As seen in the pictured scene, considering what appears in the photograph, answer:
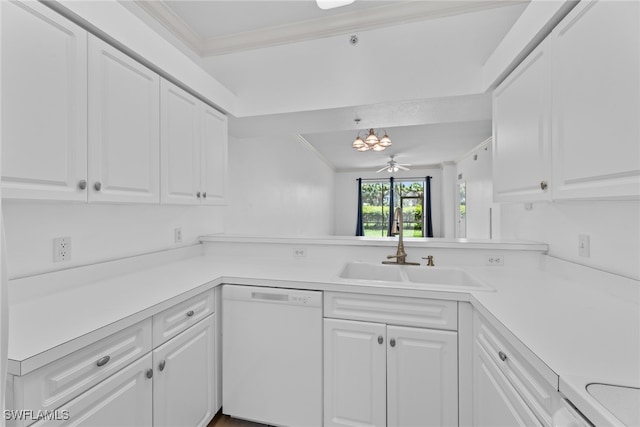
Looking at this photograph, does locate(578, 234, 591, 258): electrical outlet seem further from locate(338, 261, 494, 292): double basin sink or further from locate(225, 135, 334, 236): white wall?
locate(225, 135, 334, 236): white wall

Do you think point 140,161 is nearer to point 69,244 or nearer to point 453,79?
point 69,244

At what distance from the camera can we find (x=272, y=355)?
1.60m

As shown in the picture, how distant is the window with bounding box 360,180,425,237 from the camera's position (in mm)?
8383

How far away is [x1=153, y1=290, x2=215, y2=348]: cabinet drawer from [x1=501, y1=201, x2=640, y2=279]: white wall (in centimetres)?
199

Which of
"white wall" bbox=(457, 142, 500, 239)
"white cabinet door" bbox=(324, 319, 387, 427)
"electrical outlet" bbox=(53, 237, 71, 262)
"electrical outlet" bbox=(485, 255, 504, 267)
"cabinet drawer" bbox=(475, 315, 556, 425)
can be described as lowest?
"white cabinet door" bbox=(324, 319, 387, 427)

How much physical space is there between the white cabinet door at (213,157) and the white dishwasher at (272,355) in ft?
2.41

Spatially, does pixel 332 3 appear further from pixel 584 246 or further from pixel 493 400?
pixel 493 400

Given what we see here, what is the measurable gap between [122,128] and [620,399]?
6.29 feet

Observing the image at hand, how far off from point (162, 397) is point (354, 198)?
25.3 feet

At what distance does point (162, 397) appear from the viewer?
125 cm

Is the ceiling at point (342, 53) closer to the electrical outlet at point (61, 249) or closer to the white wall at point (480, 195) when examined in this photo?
the electrical outlet at point (61, 249)

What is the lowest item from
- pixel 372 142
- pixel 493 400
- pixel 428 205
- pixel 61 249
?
pixel 493 400

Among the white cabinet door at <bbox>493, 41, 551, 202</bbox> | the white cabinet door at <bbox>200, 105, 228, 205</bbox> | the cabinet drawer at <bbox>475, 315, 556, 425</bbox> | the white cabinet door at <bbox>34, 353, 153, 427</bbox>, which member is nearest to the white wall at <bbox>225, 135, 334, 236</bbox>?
the white cabinet door at <bbox>200, 105, 228, 205</bbox>

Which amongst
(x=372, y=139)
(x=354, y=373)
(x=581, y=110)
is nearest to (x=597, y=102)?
(x=581, y=110)
